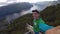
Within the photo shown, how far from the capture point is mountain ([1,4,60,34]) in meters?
2.40

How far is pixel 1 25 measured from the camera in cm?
242

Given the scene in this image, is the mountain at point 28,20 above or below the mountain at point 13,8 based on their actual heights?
below

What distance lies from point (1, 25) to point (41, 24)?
2.34 feet

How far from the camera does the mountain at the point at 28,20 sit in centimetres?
240

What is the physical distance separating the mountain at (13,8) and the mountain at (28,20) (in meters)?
0.13

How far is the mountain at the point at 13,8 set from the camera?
2.40 meters

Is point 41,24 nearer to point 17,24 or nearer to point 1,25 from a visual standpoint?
point 17,24

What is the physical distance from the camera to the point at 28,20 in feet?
8.02

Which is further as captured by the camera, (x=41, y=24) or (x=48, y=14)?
(x=48, y=14)

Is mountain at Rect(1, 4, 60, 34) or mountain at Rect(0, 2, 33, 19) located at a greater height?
mountain at Rect(0, 2, 33, 19)

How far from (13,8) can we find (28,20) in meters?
0.30

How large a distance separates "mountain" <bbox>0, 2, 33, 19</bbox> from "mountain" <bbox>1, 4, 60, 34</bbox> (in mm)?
128

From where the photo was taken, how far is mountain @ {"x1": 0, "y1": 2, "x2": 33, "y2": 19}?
7.88 ft

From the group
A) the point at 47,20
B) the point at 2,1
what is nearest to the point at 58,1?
the point at 47,20
